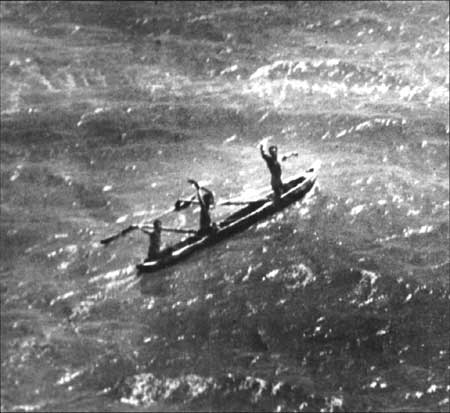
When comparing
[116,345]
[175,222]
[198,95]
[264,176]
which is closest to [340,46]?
[198,95]

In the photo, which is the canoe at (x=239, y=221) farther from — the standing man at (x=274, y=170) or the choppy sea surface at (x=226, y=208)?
the choppy sea surface at (x=226, y=208)

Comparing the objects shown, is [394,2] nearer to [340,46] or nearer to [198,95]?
[340,46]

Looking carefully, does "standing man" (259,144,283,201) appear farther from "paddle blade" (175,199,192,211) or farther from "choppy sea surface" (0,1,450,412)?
"paddle blade" (175,199,192,211)

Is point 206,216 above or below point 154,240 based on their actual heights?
above

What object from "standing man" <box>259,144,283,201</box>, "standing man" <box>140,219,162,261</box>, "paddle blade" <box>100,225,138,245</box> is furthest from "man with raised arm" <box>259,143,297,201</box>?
"paddle blade" <box>100,225,138,245</box>

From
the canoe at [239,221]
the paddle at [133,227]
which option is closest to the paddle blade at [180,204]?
the paddle at [133,227]

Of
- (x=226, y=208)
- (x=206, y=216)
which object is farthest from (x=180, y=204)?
(x=226, y=208)

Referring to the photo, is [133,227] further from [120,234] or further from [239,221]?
[239,221]
